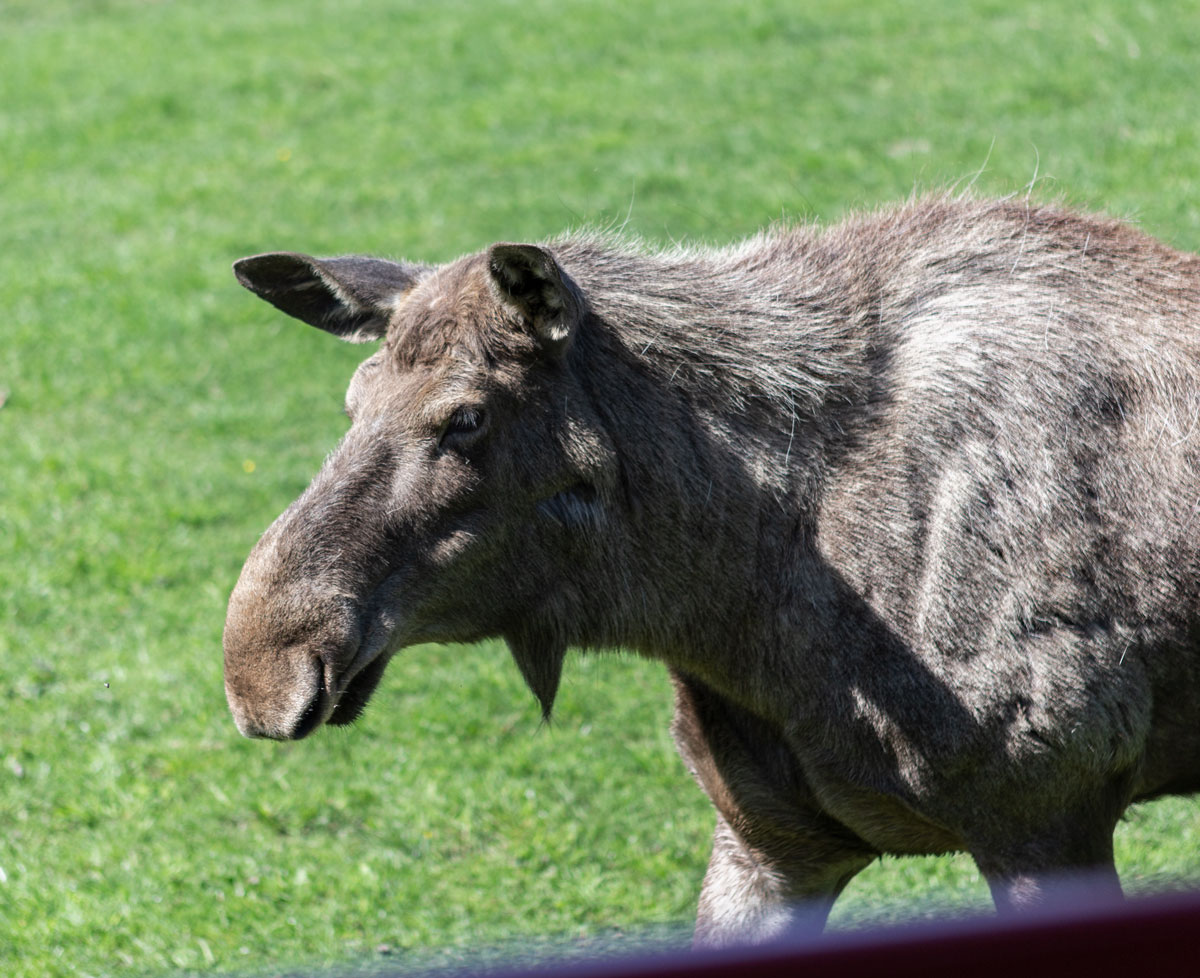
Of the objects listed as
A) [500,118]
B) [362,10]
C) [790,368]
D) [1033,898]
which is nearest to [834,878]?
[1033,898]

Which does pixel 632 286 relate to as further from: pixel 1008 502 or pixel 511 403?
pixel 1008 502

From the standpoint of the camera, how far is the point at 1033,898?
3725mm

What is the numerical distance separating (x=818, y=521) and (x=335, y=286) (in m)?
1.42

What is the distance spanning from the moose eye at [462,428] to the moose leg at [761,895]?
145cm

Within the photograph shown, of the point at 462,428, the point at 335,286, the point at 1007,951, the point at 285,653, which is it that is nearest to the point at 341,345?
the point at 335,286

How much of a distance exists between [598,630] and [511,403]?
25.7 inches

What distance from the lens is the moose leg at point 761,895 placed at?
4.35 meters

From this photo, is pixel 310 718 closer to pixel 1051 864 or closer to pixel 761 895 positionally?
pixel 761 895

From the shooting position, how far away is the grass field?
5613 mm

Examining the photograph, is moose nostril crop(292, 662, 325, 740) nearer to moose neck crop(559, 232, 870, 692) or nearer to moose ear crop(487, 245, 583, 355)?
moose neck crop(559, 232, 870, 692)

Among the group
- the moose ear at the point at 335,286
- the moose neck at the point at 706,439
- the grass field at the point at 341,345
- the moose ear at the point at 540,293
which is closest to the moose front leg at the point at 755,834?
the moose neck at the point at 706,439

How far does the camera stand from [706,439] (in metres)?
3.92

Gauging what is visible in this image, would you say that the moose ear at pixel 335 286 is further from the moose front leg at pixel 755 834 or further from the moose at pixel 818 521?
the moose front leg at pixel 755 834

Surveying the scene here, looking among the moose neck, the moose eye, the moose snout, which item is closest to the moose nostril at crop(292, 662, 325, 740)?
the moose snout
